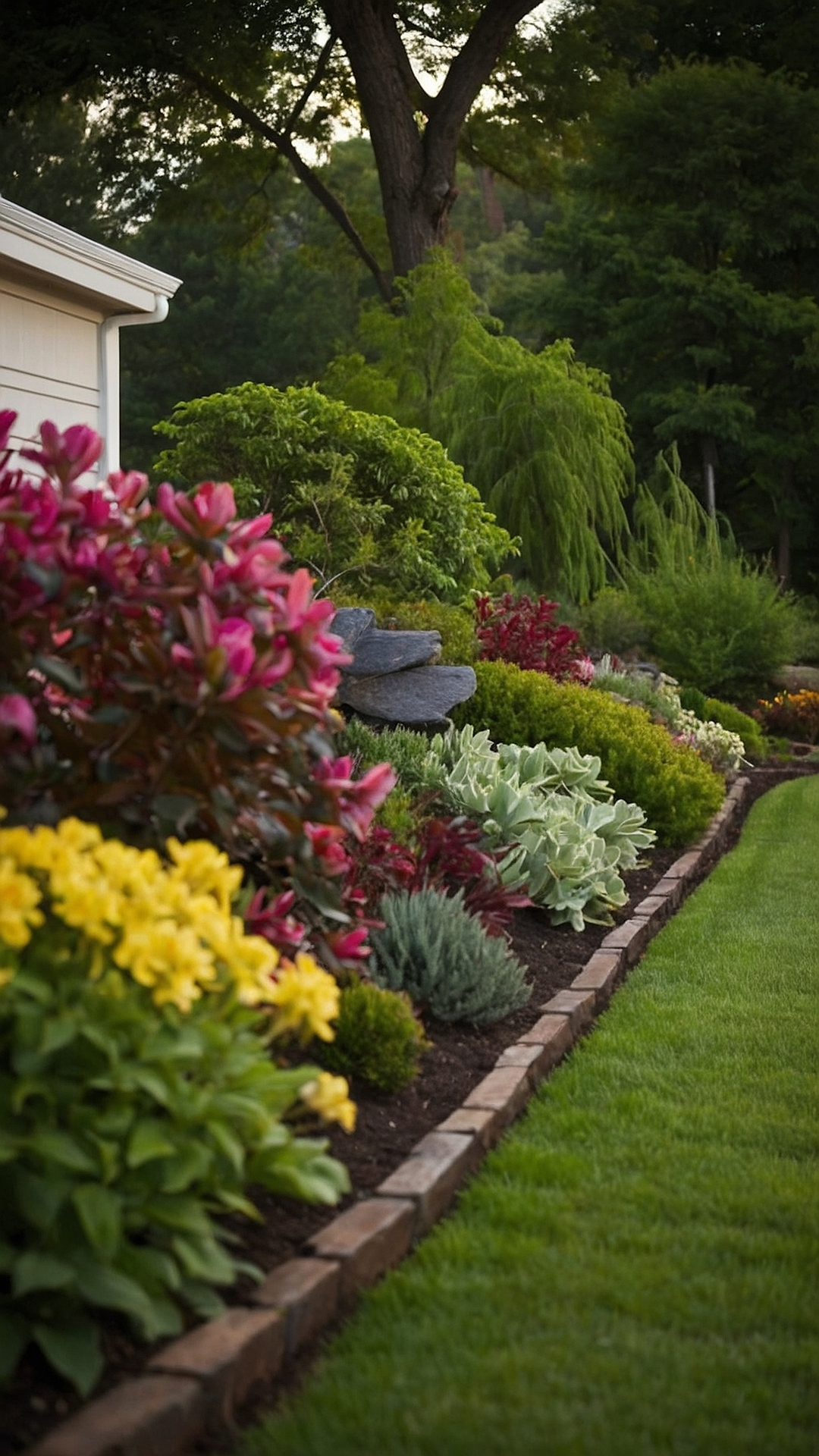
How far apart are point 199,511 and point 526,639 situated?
20.9 ft

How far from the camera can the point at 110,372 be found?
6895 mm

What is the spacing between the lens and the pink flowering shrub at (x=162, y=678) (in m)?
2.47

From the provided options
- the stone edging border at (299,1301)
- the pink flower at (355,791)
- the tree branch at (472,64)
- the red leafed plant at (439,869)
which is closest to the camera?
the stone edging border at (299,1301)

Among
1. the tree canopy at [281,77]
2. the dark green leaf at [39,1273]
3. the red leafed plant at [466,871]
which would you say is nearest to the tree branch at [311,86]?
the tree canopy at [281,77]

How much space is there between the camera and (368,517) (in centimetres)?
862

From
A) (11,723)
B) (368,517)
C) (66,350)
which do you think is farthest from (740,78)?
(11,723)

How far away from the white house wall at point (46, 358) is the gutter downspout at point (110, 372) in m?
0.03

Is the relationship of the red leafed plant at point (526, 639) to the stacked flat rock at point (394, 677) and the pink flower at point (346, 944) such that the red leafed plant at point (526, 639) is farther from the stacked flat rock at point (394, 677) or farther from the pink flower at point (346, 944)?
the pink flower at point (346, 944)

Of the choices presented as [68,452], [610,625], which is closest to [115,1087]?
[68,452]

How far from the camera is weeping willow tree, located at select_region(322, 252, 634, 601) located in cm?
1330

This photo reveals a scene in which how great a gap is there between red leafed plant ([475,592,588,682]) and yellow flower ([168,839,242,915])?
249 inches

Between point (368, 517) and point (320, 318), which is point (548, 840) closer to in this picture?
point (368, 517)

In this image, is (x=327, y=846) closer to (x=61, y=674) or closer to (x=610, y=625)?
(x=61, y=674)

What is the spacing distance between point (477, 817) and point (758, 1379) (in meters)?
3.30
